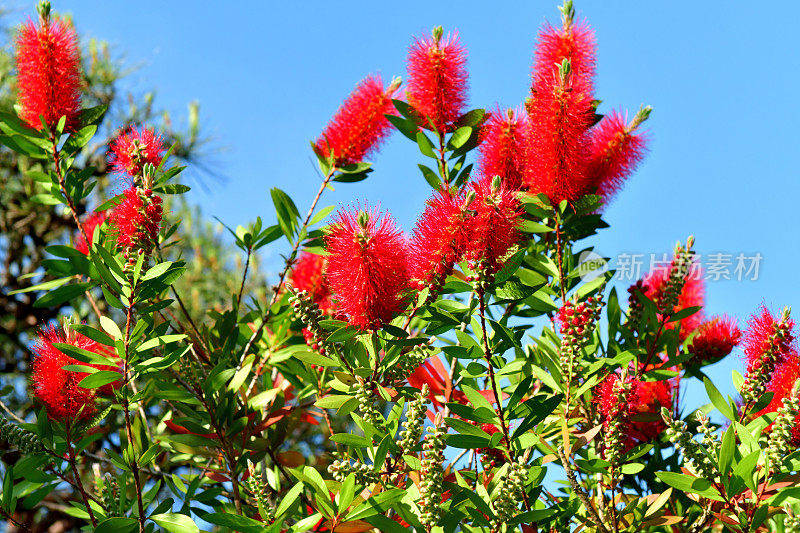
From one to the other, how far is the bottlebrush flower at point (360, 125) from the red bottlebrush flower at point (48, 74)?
600 mm

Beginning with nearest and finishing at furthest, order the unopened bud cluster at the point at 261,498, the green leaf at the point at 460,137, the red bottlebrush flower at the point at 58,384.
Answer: the unopened bud cluster at the point at 261,498
the red bottlebrush flower at the point at 58,384
the green leaf at the point at 460,137

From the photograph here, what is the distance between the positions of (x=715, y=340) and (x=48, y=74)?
1.66m

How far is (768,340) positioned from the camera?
1.30 meters

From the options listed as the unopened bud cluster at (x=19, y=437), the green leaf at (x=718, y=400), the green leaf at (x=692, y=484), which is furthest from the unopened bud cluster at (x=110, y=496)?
the green leaf at (x=718, y=400)

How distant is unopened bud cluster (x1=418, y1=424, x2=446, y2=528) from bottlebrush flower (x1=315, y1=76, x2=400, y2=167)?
0.87 meters

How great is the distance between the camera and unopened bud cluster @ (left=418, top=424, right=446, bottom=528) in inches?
43.1

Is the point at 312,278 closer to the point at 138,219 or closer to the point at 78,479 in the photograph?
the point at 138,219

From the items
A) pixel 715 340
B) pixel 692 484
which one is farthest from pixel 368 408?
pixel 715 340

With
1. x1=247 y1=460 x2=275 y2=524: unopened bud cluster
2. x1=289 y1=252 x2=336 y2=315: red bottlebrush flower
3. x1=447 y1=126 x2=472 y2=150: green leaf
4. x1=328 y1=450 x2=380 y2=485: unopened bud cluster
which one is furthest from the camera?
x1=289 y1=252 x2=336 y2=315: red bottlebrush flower

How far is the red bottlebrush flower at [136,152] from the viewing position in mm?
1388

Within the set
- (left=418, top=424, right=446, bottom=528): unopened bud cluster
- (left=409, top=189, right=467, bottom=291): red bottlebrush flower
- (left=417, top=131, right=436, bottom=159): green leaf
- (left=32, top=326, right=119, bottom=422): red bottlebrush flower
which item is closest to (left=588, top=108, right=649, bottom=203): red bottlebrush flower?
(left=417, top=131, right=436, bottom=159): green leaf

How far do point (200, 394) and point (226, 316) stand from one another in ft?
1.05

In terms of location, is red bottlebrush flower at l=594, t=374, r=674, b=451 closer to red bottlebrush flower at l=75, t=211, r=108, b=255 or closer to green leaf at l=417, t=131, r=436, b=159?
green leaf at l=417, t=131, r=436, b=159

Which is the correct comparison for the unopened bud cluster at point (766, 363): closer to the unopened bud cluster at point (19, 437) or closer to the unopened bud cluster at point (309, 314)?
the unopened bud cluster at point (309, 314)
